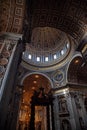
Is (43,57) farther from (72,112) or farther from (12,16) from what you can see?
(12,16)

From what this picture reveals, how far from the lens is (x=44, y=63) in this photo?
755 inches

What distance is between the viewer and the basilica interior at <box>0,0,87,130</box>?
5716 mm

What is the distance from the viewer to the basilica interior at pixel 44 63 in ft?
18.8

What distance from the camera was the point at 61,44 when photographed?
19328mm

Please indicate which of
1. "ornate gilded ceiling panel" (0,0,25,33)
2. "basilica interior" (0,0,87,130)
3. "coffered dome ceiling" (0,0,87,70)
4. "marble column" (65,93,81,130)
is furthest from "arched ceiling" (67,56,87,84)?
"ornate gilded ceiling panel" (0,0,25,33)

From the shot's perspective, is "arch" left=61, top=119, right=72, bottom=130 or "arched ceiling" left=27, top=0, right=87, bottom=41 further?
"arch" left=61, top=119, right=72, bottom=130

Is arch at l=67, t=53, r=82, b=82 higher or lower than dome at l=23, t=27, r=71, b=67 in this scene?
lower

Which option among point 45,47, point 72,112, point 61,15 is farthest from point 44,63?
point 61,15

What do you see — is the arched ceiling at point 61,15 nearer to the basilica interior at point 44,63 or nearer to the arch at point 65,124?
the basilica interior at point 44,63

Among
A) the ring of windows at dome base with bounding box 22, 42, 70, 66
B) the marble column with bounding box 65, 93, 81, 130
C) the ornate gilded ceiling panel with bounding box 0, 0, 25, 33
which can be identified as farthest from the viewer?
the ring of windows at dome base with bounding box 22, 42, 70, 66

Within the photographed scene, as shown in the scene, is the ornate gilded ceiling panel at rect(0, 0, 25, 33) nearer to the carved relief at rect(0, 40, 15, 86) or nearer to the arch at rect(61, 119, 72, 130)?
the carved relief at rect(0, 40, 15, 86)

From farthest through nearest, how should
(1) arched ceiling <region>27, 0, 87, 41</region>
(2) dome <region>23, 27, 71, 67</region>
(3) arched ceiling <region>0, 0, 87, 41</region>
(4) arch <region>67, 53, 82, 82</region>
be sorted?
(2) dome <region>23, 27, 71, 67</region>
(4) arch <region>67, 53, 82, 82</region>
(1) arched ceiling <region>27, 0, 87, 41</region>
(3) arched ceiling <region>0, 0, 87, 41</region>

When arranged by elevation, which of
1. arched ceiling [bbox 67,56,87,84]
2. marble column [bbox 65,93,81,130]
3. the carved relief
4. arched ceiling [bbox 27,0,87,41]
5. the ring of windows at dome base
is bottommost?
marble column [bbox 65,93,81,130]

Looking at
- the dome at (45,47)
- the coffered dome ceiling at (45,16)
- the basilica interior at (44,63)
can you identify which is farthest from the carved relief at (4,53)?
the dome at (45,47)
